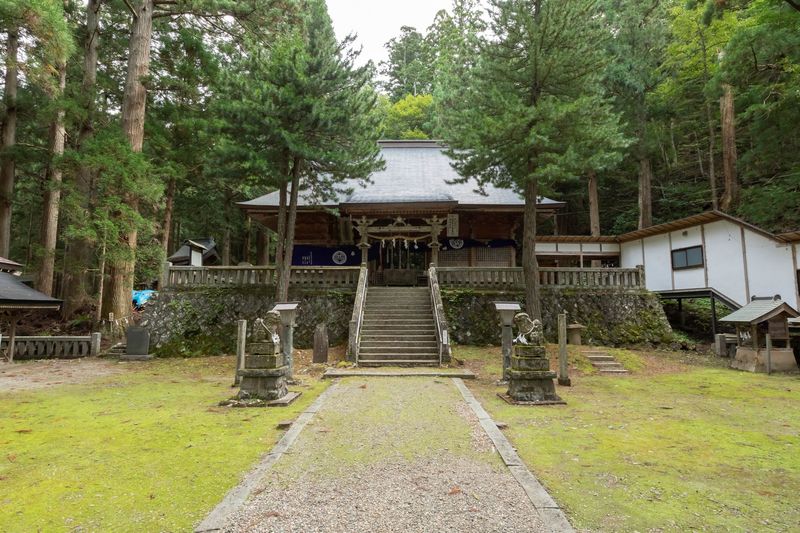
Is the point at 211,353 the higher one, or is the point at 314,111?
the point at 314,111

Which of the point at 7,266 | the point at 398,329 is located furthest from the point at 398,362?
the point at 7,266

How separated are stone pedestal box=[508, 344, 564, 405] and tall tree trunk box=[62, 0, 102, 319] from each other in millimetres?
13418

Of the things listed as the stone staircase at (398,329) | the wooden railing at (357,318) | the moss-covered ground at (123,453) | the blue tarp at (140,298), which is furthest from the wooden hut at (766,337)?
the blue tarp at (140,298)

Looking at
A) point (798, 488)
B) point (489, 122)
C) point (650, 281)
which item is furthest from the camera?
point (650, 281)

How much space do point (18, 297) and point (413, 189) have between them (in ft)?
46.6

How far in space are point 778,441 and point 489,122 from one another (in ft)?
27.6

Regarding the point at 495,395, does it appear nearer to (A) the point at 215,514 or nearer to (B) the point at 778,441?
(B) the point at 778,441

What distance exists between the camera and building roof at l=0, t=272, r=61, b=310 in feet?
35.4

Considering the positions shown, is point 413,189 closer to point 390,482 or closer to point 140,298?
point 390,482

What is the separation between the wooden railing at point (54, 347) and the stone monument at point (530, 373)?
13599 millimetres

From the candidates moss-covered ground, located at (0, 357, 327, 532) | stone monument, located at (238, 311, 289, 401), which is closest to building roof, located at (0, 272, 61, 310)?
moss-covered ground, located at (0, 357, 327, 532)

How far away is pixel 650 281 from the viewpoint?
1697 cm

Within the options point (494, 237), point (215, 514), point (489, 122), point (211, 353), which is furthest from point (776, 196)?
point (211, 353)

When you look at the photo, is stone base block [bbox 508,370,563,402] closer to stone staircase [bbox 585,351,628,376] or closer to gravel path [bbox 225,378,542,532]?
gravel path [bbox 225,378,542,532]
